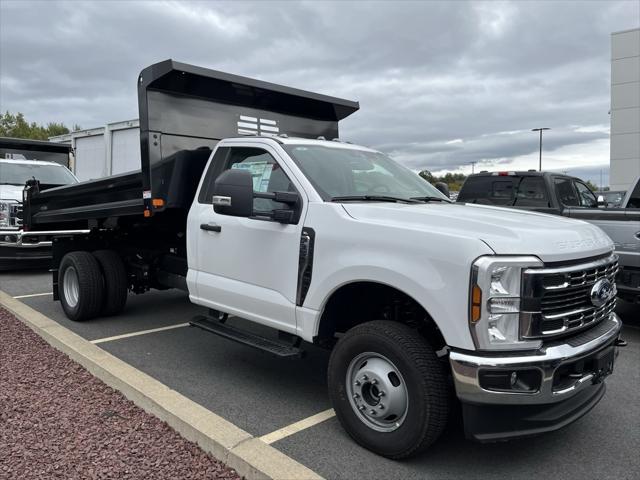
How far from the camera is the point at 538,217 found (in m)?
3.75

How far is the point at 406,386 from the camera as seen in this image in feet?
10.6

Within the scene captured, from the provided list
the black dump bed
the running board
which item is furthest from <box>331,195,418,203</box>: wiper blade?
the black dump bed

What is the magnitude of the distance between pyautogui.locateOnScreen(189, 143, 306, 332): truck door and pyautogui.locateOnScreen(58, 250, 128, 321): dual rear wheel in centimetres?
200

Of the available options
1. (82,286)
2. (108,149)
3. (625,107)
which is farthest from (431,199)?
(625,107)

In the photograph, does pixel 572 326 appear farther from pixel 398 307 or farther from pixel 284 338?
pixel 284 338

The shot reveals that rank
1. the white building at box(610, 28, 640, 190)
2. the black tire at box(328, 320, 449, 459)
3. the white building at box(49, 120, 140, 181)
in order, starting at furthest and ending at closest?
the white building at box(610, 28, 640, 190)
the white building at box(49, 120, 140, 181)
the black tire at box(328, 320, 449, 459)

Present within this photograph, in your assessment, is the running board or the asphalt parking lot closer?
the asphalt parking lot

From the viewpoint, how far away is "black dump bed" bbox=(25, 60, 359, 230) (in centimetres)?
527

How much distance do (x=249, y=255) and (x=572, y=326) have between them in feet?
7.57

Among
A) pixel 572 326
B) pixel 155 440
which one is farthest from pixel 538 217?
pixel 155 440

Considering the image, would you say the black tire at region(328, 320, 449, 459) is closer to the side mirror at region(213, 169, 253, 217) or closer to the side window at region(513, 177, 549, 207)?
the side mirror at region(213, 169, 253, 217)

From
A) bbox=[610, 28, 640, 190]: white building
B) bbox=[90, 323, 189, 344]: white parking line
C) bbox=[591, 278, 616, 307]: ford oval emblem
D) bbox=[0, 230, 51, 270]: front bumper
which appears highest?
bbox=[610, 28, 640, 190]: white building

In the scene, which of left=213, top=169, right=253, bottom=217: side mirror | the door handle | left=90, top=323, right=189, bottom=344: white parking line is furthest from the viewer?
left=90, top=323, right=189, bottom=344: white parking line

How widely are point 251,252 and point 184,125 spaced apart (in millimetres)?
1943
